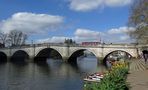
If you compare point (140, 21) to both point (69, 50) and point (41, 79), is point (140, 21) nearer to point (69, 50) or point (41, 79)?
point (41, 79)

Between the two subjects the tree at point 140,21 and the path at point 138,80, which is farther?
the tree at point 140,21

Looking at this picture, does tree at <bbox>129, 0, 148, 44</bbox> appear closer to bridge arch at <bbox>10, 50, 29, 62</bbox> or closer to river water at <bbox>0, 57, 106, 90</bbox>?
river water at <bbox>0, 57, 106, 90</bbox>

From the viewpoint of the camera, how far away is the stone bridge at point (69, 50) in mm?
72812

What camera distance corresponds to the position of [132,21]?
45406mm

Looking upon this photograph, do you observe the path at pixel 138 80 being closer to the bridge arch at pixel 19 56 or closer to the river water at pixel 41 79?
the river water at pixel 41 79

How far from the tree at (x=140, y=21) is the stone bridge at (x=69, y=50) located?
2001cm

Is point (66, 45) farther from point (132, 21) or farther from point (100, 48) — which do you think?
point (132, 21)

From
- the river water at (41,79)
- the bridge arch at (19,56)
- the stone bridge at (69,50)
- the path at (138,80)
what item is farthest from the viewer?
the bridge arch at (19,56)

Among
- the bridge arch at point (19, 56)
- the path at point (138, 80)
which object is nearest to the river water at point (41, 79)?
the path at point (138, 80)

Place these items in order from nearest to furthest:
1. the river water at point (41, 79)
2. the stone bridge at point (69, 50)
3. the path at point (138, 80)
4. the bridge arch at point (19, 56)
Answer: the path at point (138, 80)
the river water at point (41, 79)
the stone bridge at point (69, 50)
the bridge arch at point (19, 56)

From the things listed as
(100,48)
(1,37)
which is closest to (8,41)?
(1,37)

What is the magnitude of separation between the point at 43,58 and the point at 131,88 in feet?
265

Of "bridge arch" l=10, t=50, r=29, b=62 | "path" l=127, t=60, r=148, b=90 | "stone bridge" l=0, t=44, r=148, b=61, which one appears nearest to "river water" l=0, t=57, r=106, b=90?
"path" l=127, t=60, r=148, b=90

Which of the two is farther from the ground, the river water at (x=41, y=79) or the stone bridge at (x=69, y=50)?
Result: the stone bridge at (x=69, y=50)
